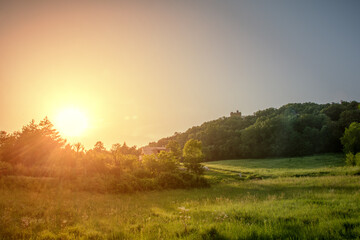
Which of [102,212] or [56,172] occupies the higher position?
[56,172]

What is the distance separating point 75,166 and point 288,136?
7744cm

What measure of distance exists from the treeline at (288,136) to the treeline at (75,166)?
209 ft

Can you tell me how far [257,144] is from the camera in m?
87.0

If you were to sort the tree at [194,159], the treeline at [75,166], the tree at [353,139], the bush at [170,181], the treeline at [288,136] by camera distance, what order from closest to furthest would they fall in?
the treeline at [75,166] → the bush at [170,181] → the tree at [194,159] → the tree at [353,139] → the treeline at [288,136]

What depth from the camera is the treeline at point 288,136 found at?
7412 centimetres

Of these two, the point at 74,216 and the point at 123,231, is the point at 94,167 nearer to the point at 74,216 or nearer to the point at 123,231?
the point at 74,216

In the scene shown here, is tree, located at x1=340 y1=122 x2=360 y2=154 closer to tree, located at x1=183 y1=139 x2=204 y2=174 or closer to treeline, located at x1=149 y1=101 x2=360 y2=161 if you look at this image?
treeline, located at x1=149 y1=101 x2=360 y2=161

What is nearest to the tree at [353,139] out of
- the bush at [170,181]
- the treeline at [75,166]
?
the treeline at [75,166]

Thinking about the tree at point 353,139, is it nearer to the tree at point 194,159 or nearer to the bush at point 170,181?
the tree at point 194,159

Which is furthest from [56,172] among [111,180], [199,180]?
[199,180]

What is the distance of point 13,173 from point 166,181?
14.5m

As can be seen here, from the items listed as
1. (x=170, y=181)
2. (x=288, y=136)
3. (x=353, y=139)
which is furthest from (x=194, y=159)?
(x=288, y=136)

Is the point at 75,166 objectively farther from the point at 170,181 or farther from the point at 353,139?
the point at 353,139

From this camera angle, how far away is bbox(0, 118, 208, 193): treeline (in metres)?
19.4
